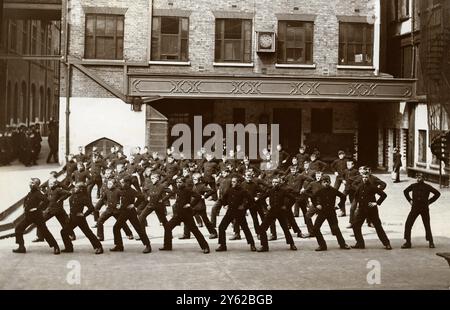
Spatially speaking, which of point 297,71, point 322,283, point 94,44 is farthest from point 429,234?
point 94,44

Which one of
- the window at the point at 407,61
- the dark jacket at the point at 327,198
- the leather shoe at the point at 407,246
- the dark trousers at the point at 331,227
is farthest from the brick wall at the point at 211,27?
the leather shoe at the point at 407,246

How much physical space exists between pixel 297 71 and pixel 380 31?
424cm

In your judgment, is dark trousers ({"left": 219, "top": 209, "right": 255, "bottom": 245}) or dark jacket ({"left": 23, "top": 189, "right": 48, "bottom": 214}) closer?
dark jacket ({"left": 23, "top": 189, "right": 48, "bottom": 214})

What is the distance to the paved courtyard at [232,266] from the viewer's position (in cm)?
956

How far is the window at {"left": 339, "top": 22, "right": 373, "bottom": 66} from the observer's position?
27312 millimetres

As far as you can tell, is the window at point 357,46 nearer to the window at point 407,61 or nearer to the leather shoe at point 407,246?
the window at point 407,61

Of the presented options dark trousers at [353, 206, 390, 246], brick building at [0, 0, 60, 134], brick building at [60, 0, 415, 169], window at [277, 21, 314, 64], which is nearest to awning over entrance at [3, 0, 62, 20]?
brick building at [0, 0, 60, 134]

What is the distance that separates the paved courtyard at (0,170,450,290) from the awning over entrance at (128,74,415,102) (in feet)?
35.6

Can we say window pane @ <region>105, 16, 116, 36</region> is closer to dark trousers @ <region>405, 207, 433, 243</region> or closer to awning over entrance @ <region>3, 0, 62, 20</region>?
awning over entrance @ <region>3, 0, 62, 20</region>

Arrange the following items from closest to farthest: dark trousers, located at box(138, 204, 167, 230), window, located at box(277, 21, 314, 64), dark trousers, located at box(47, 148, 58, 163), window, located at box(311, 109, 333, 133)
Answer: dark trousers, located at box(138, 204, 167, 230) → dark trousers, located at box(47, 148, 58, 163) → window, located at box(277, 21, 314, 64) → window, located at box(311, 109, 333, 133)

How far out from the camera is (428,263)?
11406 mm

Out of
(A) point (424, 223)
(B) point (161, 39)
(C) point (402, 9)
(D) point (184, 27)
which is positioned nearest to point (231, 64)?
(D) point (184, 27)

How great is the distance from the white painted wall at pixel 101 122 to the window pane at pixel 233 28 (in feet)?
16.5

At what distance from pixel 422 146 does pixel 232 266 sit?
14.3 meters
